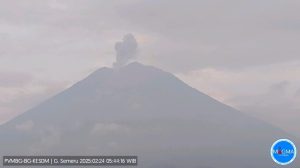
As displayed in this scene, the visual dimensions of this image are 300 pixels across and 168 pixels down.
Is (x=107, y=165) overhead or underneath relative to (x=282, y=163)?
overhead

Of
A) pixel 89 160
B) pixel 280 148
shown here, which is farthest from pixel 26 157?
pixel 280 148

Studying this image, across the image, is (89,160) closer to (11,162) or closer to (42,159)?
(42,159)

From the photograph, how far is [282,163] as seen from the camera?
94.2 feet

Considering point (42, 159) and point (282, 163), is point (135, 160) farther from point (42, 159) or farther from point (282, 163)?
point (282, 163)

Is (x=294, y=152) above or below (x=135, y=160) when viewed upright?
below

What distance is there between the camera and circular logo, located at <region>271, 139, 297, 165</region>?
28.9m

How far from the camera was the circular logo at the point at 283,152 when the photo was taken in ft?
94.7

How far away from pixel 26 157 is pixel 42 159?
2.48m

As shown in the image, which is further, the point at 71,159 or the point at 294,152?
the point at 71,159

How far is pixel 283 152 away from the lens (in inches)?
1155

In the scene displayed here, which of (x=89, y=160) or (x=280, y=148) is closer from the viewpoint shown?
(x=280, y=148)

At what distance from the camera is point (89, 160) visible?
4700 cm

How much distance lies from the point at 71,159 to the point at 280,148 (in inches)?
880

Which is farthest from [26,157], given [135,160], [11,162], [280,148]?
[280,148]
